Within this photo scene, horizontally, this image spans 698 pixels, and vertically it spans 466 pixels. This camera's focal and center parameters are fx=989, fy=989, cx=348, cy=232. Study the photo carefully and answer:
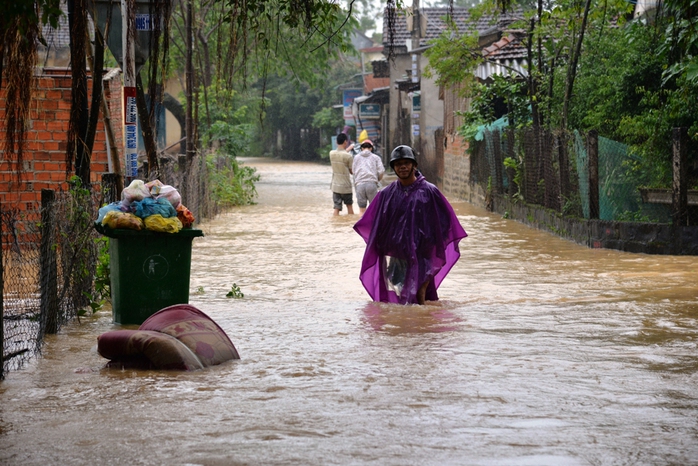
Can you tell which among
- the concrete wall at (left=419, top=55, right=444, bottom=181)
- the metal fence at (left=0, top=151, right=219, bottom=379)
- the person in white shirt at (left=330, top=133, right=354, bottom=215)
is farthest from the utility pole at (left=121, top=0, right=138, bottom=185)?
the concrete wall at (left=419, top=55, right=444, bottom=181)

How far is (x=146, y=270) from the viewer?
8180 millimetres

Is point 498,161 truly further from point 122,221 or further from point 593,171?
point 122,221

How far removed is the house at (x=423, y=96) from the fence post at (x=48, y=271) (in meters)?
22.1

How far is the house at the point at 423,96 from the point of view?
1208 inches

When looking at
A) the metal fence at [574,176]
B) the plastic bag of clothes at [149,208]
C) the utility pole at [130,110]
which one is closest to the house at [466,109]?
the metal fence at [574,176]

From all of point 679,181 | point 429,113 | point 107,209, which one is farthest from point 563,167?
point 429,113

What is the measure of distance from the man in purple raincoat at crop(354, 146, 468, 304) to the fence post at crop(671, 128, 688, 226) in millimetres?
4521

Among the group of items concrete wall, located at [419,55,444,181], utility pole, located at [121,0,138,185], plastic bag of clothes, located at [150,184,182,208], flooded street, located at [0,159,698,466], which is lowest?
flooded street, located at [0,159,698,466]

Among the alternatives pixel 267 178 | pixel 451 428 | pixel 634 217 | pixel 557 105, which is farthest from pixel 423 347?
pixel 267 178

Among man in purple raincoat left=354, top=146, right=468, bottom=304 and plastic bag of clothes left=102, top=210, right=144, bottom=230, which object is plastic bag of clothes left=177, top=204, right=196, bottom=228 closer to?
plastic bag of clothes left=102, top=210, right=144, bottom=230

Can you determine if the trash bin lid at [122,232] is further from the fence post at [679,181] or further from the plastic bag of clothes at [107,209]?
the fence post at [679,181]

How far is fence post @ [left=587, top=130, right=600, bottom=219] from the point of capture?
14.3 metres

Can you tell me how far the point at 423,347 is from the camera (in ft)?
24.1

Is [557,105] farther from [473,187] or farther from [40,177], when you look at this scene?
[40,177]
